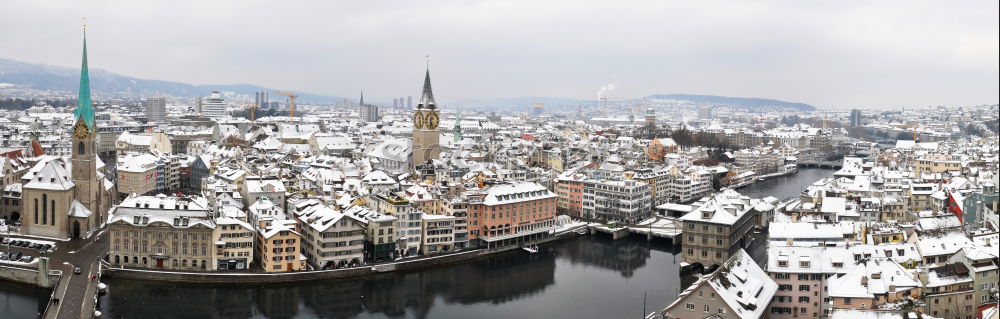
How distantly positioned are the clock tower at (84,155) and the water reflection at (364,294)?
534 cm

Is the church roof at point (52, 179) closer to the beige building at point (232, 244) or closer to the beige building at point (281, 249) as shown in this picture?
the beige building at point (232, 244)

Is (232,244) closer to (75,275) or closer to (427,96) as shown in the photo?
(75,275)

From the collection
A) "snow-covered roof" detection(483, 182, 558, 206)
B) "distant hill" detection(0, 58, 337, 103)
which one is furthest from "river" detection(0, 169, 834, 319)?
"distant hill" detection(0, 58, 337, 103)

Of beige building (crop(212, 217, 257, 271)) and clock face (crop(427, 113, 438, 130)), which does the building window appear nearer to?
beige building (crop(212, 217, 257, 271))

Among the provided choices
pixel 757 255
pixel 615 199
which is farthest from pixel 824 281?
pixel 615 199

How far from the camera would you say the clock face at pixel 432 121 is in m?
40.6

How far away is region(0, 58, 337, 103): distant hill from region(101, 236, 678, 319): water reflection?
445ft

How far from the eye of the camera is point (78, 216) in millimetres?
22672

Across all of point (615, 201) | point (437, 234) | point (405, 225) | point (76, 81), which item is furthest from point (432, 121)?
point (76, 81)

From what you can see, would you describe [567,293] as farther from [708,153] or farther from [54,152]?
[708,153]

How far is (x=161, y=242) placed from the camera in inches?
787

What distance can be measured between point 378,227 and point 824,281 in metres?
11.0

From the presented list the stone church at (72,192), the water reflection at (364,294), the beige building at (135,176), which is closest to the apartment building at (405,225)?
the water reflection at (364,294)

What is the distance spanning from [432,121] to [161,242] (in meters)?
21.7
